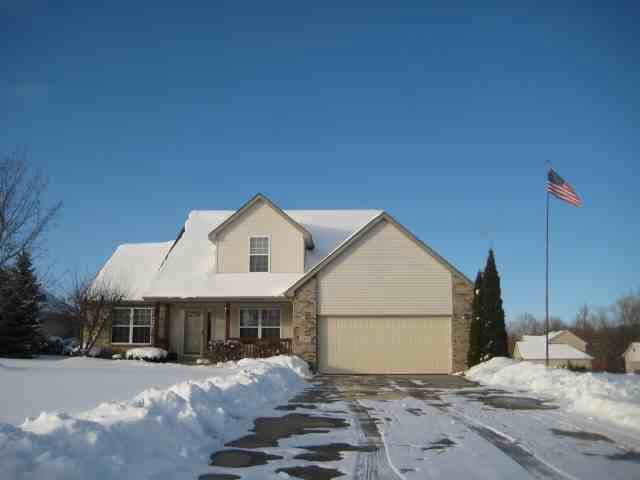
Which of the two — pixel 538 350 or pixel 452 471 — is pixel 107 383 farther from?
pixel 538 350

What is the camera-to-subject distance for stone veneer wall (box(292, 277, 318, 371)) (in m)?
22.1

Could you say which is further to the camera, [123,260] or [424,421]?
[123,260]

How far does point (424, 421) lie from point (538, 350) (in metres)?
69.2

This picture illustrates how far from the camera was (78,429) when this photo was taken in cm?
593

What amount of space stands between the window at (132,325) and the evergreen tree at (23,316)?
335cm

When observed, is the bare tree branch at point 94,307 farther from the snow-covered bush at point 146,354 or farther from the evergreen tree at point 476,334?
the evergreen tree at point 476,334

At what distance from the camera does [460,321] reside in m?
22.2

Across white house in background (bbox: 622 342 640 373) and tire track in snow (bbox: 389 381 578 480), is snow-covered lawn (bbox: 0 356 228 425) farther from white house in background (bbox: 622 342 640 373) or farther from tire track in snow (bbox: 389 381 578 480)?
white house in background (bbox: 622 342 640 373)

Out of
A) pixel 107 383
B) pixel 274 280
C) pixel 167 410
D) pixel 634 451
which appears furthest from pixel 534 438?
pixel 274 280

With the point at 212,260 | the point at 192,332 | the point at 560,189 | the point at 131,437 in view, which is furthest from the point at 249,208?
the point at 131,437

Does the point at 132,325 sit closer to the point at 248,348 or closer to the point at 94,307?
the point at 94,307

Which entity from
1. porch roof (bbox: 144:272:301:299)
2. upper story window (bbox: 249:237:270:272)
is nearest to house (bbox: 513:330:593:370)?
upper story window (bbox: 249:237:270:272)

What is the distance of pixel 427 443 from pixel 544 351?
6989 centimetres

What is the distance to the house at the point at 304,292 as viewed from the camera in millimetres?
22219
